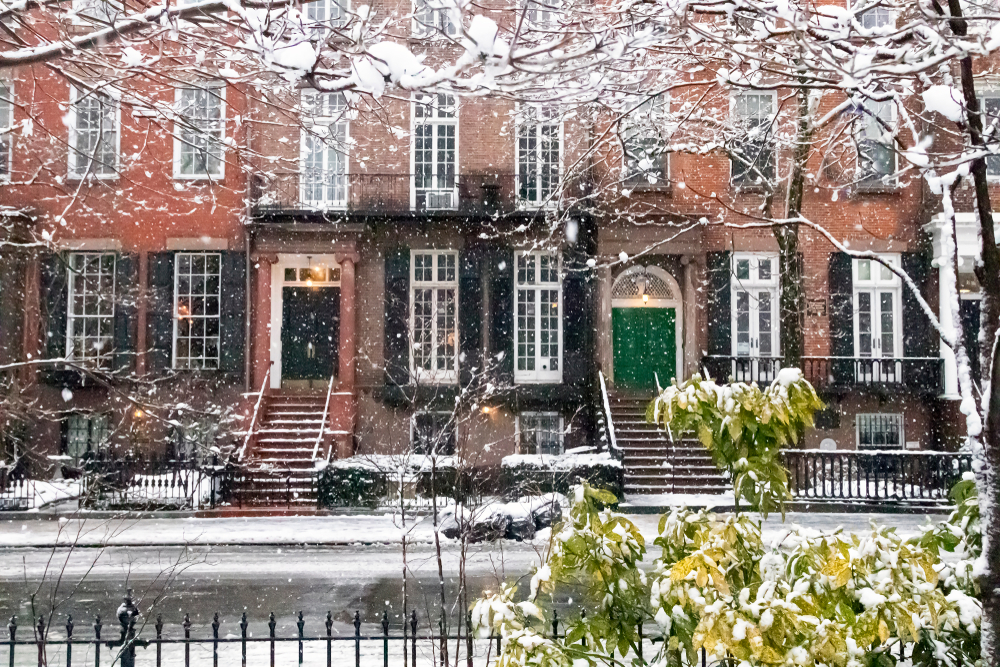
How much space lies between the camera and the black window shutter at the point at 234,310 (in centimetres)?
2009

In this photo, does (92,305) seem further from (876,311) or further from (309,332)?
(876,311)

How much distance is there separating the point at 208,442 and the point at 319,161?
25.8 feet

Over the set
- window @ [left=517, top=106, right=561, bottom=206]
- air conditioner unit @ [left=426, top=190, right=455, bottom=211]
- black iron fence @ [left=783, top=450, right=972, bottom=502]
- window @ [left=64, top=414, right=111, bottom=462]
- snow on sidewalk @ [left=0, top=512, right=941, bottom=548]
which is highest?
window @ [left=517, top=106, right=561, bottom=206]

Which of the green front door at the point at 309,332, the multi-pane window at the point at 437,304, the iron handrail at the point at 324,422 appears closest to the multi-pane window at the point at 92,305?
the green front door at the point at 309,332

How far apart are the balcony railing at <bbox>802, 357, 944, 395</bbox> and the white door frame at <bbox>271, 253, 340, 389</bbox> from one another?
12.3 m

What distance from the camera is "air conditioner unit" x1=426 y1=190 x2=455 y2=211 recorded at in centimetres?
2094

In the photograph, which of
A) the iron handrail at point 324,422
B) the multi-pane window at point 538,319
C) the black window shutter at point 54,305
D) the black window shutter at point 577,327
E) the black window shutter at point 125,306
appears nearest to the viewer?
the iron handrail at point 324,422

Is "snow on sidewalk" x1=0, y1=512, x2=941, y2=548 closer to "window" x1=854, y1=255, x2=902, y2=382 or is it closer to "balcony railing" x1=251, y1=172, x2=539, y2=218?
"window" x1=854, y1=255, x2=902, y2=382

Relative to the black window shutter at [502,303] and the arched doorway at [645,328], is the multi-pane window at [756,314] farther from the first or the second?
the black window shutter at [502,303]

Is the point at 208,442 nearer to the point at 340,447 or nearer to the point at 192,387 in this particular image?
the point at 192,387

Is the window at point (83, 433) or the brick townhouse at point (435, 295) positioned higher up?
the brick townhouse at point (435, 295)

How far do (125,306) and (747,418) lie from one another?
63.8 ft

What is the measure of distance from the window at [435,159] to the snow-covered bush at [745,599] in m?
17.7

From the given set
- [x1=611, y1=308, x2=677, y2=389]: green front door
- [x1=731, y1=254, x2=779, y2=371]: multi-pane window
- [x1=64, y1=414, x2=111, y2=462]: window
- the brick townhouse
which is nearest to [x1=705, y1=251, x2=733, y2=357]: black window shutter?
the brick townhouse
